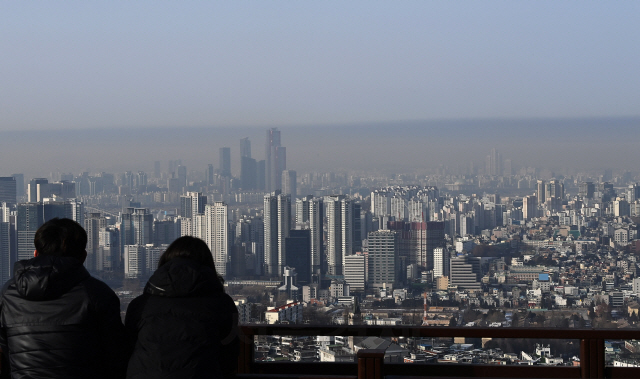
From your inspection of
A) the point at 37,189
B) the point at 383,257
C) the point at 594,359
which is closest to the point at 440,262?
the point at 383,257

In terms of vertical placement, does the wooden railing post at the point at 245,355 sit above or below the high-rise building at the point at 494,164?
below

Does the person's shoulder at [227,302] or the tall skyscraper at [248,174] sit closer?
the person's shoulder at [227,302]

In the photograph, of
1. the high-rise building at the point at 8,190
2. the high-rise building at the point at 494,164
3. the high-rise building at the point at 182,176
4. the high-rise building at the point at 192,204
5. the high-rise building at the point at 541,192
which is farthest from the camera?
the high-rise building at the point at 494,164

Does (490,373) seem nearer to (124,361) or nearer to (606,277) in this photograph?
(124,361)

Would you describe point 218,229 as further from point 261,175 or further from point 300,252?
point 261,175

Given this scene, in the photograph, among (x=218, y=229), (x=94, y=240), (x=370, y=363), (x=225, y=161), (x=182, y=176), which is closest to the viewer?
(x=370, y=363)

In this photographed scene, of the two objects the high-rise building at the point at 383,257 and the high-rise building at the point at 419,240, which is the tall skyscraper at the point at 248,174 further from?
the high-rise building at the point at 419,240

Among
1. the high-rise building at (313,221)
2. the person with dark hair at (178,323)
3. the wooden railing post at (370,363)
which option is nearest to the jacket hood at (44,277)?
the person with dark hair at (178,323)
